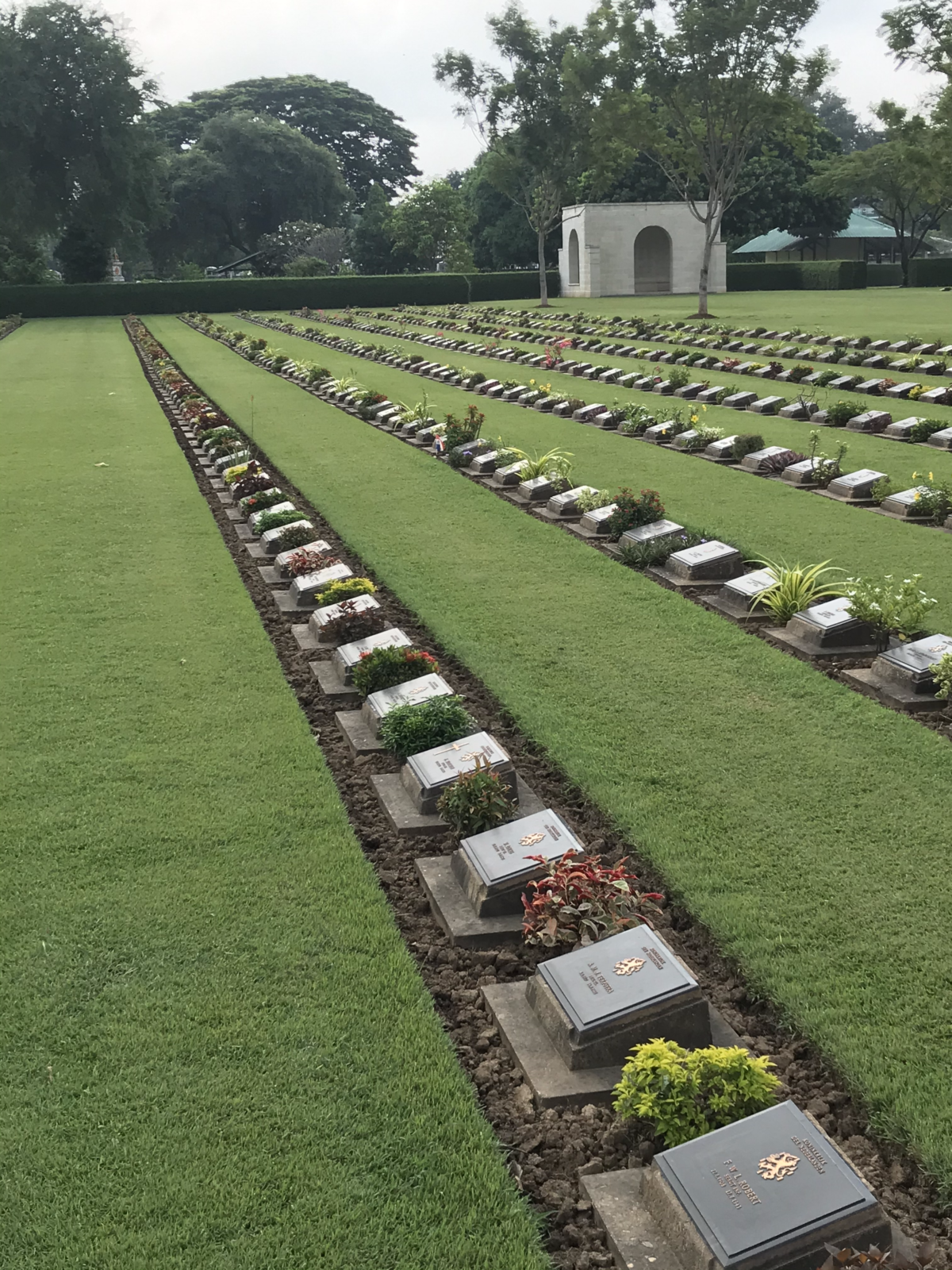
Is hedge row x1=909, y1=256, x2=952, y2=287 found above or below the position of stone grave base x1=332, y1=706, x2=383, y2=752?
above

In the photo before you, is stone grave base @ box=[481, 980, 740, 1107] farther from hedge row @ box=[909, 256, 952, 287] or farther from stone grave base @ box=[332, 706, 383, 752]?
hedge row @ box=[909, 256, 952, 287]

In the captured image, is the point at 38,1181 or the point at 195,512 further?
the point at 195,512

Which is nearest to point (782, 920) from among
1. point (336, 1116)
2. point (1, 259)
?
point (336, 1116)

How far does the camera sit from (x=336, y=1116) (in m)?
3.16

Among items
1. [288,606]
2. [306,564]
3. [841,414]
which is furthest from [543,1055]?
[841,414]

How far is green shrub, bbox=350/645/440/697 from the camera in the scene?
618 cm

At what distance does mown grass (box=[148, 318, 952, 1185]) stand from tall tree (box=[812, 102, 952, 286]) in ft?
102

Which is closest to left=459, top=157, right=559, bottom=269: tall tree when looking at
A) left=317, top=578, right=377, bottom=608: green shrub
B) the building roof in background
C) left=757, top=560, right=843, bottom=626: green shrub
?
the building roof in background

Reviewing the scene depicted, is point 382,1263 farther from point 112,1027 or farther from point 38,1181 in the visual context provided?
point 112,1027

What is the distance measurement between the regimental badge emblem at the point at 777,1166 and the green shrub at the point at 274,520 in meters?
7.88

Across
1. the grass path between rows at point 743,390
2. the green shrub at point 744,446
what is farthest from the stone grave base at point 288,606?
the grass path between rows at point 743,390

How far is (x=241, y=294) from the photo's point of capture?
52.4m

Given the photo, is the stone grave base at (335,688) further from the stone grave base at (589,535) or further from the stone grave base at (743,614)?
the stone grave base at (589,535)

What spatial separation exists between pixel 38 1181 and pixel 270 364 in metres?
24.9
